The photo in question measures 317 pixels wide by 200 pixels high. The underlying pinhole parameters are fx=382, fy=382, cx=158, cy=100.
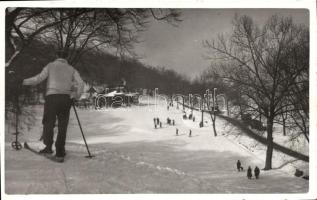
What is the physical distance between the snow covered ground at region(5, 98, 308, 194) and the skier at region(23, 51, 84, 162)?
316mm

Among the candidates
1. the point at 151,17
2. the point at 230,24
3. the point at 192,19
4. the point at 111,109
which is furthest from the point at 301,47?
the point at 111,109

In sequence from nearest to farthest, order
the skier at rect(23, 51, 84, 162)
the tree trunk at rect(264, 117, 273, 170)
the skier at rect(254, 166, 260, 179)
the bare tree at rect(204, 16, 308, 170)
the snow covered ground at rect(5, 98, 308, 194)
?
the snow covered ground at rect(5, 98, 308, 194)
the skier at rect(23, 51, 84, 162)
the skier at rect(254, 166, 260, 179)
the bare tree at rect(204, 16, 308, 170)
the tree trunk at rect(264, 117, 273, 170)

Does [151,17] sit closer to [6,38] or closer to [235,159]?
[6,38]

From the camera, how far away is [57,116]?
5.41 metres

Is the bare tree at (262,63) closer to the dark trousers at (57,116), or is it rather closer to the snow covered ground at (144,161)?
the snow covered ground at (144,161)

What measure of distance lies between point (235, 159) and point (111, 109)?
2474 millimetres

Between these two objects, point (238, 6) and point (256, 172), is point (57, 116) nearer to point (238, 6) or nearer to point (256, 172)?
point (238, 6)

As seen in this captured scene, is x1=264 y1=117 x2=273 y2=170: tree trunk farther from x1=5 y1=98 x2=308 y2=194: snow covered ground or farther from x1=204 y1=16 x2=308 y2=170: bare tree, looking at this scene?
x1=5 y1=98 x2=308 y2=194: snow covered ground

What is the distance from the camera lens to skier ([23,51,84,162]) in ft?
17.6

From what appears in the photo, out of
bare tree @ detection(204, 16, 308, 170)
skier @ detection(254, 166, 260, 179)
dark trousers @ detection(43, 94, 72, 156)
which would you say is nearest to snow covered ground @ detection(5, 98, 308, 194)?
skier @ detection(254, 166, 260, 179)

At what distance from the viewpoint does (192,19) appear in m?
6.28

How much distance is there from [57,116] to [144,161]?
1727 mm

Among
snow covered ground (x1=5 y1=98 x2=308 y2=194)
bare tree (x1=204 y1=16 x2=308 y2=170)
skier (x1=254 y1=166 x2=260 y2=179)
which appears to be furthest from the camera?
bare tree (x1=204 y1=16 x2=308 y2=170)

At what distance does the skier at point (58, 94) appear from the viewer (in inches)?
211
